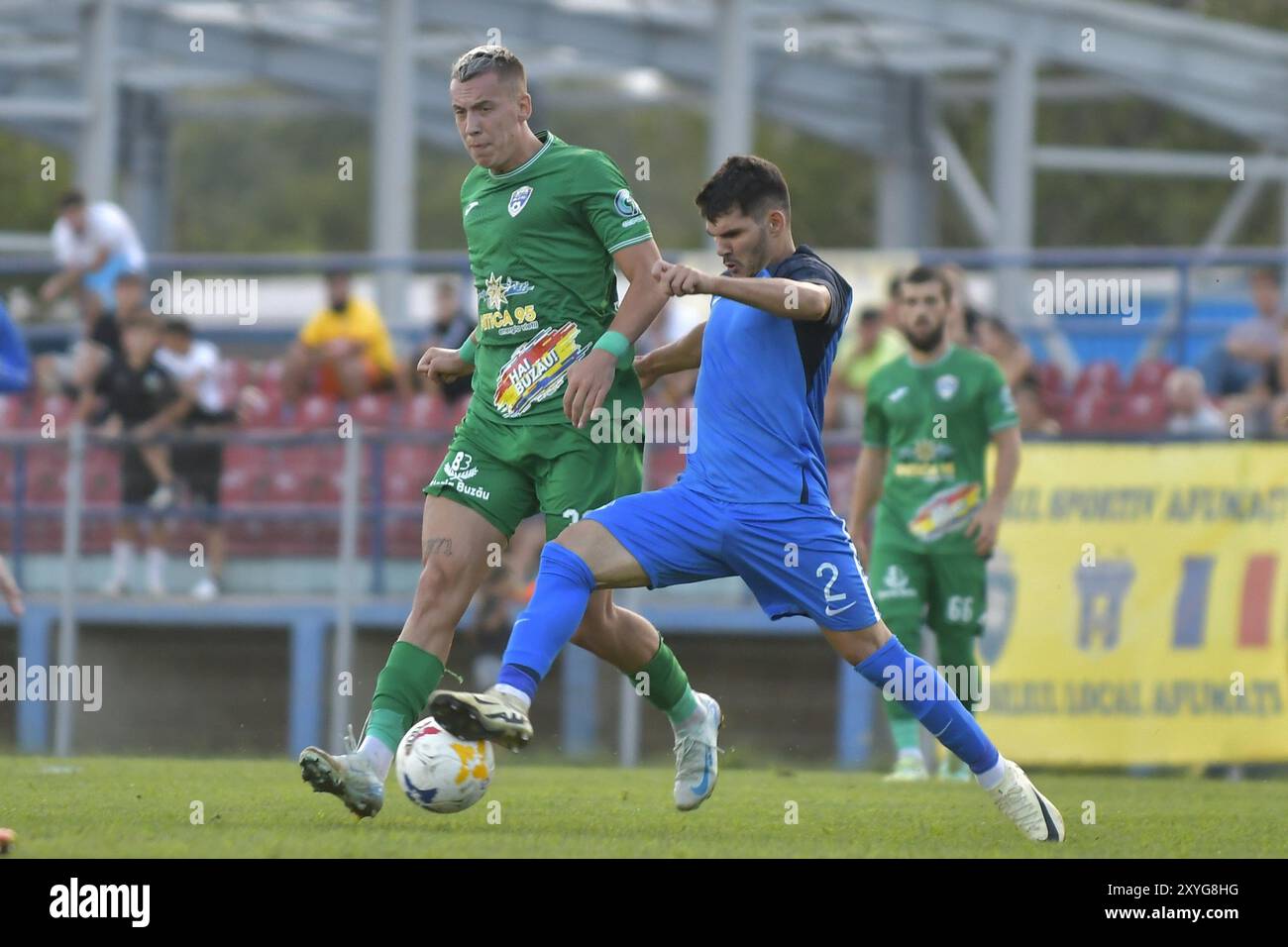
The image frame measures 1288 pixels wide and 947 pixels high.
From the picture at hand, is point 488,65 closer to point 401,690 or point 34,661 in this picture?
point 401,690

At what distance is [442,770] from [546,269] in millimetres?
1816

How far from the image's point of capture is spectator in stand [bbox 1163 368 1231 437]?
14070 mm

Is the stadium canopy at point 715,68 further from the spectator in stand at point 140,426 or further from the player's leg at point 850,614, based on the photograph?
the player's leg at point 850,614

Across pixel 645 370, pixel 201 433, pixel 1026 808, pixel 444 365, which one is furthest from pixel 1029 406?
pixel 1026 808

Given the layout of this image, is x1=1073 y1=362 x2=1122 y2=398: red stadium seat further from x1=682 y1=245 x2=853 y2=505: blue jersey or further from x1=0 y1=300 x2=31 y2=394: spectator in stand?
x1=682 y1=245 x2=853 y2=505: blue jersey

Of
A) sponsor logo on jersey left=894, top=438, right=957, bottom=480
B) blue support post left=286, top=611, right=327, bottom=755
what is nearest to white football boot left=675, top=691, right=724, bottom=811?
sponsor logo on jersey left=894, top=438, right=957, bottom=480

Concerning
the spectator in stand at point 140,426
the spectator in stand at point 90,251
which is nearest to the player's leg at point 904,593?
the spectator in stand at point 140,426

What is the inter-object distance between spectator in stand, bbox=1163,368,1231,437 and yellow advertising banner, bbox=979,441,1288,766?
1763 mm

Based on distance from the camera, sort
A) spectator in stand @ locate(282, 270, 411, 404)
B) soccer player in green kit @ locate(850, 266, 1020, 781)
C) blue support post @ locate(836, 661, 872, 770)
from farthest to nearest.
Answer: spectator in stand @ locate(282, 270, 411, 404), blue support post @ locate(836, 661, 872, 770), soccer player in green kit @ locate(850, 266, 1020, 781)

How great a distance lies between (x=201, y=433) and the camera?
46.3 ft

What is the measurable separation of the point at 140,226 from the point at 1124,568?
58.1ft

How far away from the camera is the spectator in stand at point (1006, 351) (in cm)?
1404

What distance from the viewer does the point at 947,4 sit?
21297mm
